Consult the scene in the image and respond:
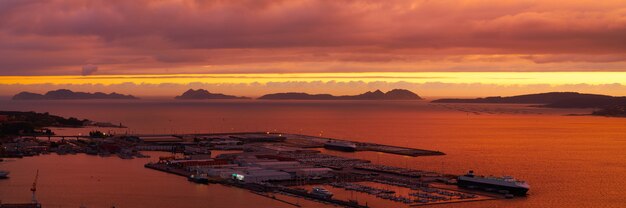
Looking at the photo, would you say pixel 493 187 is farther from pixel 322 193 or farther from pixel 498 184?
pixel 322 193

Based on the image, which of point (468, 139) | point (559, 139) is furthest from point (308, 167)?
point (559, 139)

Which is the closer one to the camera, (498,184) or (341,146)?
(498,184)

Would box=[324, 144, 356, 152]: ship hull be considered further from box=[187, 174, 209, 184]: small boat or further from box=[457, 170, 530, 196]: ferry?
box=[457, 170, 530, 196]: ferry

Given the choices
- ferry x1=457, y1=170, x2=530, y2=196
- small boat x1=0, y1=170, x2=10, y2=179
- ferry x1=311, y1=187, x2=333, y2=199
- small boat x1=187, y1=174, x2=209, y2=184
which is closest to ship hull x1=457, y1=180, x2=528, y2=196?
ferry x1=457, y1=170, x2=530, y2=196

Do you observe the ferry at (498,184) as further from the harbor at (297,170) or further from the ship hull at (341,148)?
the ship hull at (341,148)

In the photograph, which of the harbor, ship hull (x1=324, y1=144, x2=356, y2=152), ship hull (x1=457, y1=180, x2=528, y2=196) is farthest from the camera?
ship hull (x1=324, y1=144, x2=356, y2=152)

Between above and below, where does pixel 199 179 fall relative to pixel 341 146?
below

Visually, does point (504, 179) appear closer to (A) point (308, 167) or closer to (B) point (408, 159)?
(A) point (308, 167)

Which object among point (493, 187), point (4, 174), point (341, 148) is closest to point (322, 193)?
point (493, 187)
